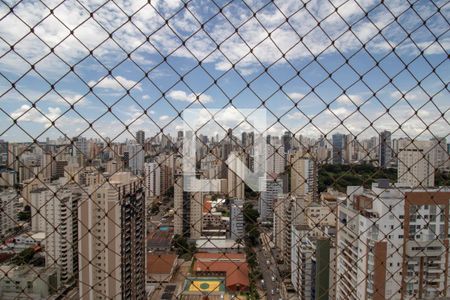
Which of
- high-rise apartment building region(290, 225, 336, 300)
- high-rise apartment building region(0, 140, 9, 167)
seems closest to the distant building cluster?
high-rise apartment building region(0, 140, 9, 167)

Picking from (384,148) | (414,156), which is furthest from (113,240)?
(414,156)

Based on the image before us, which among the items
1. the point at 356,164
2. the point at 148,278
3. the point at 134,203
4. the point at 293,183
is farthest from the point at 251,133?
the point at 148,278

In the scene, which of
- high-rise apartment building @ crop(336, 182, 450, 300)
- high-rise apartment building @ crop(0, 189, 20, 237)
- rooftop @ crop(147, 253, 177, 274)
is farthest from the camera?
high-rise apartment building @ crop(336, 182, 450, 300)

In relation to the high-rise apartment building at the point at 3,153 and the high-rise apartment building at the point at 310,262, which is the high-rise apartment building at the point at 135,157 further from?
the high-rise apartment building at the point at 310,262

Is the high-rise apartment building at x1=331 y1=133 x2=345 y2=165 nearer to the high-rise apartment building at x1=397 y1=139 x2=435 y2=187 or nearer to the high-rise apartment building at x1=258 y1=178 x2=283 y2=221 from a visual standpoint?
the high-rise apartment building at x1=397 y1=139 x2=435 y2=187

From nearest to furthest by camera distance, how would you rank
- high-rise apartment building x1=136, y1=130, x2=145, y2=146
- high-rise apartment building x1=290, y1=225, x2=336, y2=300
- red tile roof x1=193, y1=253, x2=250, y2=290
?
high-rise apartment building x1=136, y1=130, x2=145, y2=146 → red tile roof x1=193, y1=253, x2=250, y2=290 → high-rise apartment building x1=290, y1=225, x2=336, y2=300

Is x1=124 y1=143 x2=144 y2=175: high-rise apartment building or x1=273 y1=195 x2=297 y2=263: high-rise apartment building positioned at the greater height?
x1=124 y1=143 x2=144 y2=175: high-rise apartment building

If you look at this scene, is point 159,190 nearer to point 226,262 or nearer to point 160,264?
point 160,264

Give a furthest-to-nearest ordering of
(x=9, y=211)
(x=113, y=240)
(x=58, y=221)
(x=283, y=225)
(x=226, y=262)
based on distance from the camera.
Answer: (x=226, y=262), (x=283, y=225), (x=58, y=221), (x=113, y=240), (x=9, y=211)

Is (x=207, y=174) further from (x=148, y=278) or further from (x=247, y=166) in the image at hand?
(x=148, y=278)
